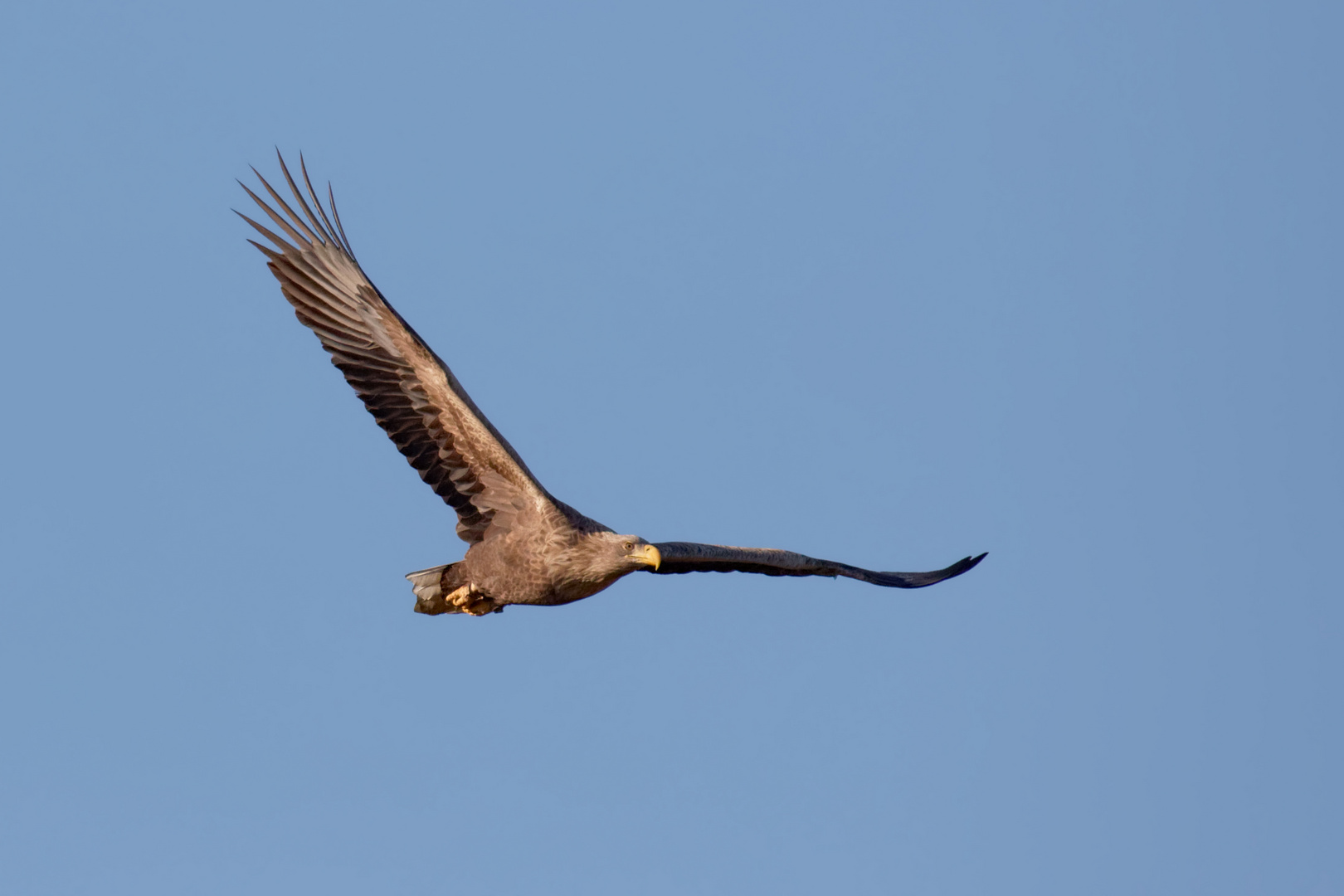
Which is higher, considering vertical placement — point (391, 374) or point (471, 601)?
point (391, 374)

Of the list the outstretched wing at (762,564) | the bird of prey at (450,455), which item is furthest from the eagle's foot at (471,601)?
the outstretched wing at (762,564)

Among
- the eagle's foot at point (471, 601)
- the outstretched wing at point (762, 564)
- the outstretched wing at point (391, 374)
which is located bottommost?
the eagle's foot at point (471, 601)

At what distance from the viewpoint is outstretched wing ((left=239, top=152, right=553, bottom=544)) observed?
Answer: 1107cm

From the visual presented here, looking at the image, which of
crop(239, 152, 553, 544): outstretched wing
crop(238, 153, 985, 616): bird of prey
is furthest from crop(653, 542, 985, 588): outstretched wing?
crop(239, 152, 553, 544): outstretched wing

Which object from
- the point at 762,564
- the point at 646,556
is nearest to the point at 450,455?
the point at 646,556

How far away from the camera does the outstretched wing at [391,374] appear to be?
11070mm

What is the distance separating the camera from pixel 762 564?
12547 millimetres

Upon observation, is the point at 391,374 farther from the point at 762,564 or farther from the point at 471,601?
the point at 762,564

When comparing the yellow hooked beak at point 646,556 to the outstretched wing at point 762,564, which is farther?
the outstretched wing at point 762,564

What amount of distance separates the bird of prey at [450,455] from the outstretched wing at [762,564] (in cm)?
4

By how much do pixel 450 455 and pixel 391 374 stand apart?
0.68 meters

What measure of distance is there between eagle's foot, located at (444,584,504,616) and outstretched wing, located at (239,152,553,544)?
1.21 feet

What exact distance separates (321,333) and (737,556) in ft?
11.1

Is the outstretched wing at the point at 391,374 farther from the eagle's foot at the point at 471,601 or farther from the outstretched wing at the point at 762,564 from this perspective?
the outstretched wing at the point at 762,564
